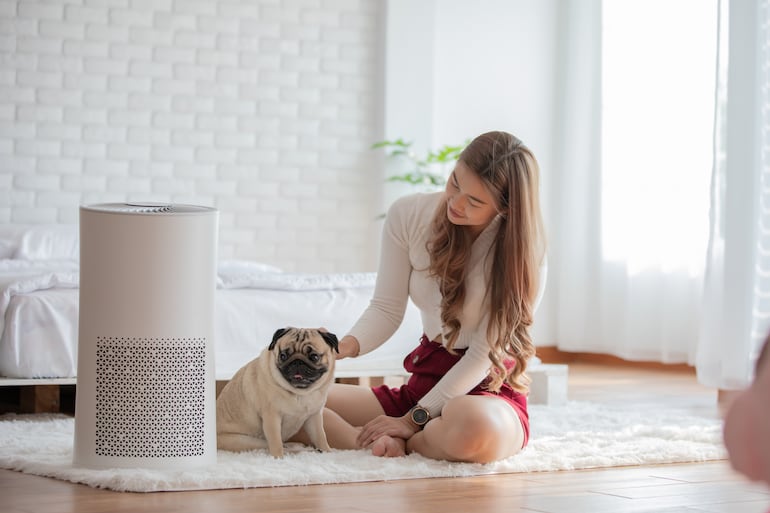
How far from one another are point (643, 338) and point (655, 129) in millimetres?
1101

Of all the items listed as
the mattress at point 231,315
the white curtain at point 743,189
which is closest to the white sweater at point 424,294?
the mattress at point 231,315

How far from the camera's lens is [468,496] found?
2.09 m

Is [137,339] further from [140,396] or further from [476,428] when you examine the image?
[476,428]

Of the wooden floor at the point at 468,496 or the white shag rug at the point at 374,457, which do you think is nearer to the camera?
the wooden floor at the point at 468,496

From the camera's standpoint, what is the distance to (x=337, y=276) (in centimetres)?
374

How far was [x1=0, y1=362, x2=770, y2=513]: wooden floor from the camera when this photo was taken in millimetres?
1915

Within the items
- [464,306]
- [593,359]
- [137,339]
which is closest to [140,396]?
[137,339]

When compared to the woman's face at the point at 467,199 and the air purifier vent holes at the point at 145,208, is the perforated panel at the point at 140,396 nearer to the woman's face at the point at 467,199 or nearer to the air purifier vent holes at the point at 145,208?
the air purifier vent holes at the point at 145,208

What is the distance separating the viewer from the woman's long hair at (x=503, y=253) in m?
2.36

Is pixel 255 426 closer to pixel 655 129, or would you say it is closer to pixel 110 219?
pixel 110 219

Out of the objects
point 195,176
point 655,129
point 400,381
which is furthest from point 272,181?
point 655,129

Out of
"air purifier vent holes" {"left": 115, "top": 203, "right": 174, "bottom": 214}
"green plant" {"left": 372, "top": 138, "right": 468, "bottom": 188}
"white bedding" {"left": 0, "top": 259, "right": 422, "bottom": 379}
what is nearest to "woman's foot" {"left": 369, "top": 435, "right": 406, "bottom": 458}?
"air purifier vent holes" {"left": 115, "top": 203, "right": 174, "bottom": 214}

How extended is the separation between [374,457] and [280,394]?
0.30 m

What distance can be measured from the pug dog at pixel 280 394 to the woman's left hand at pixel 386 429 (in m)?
0.11
